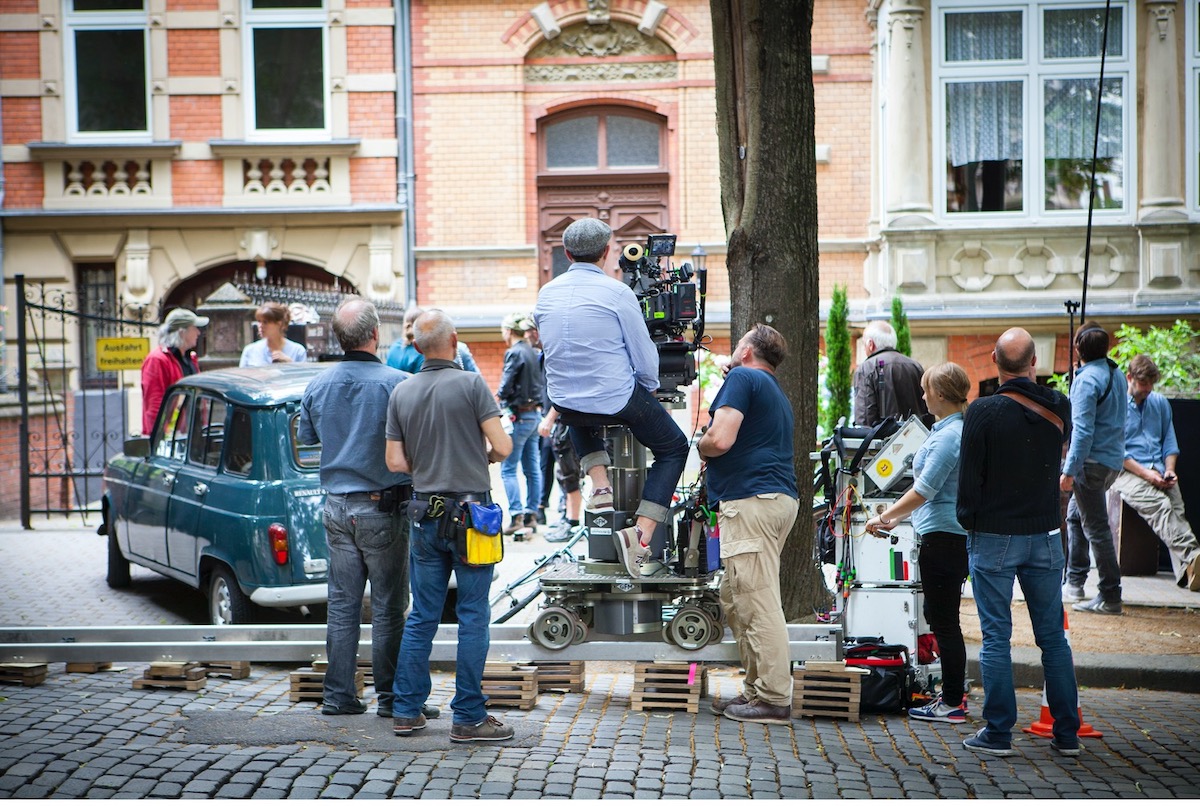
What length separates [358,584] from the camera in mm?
6398

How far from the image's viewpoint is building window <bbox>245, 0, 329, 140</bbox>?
17625 millimetres

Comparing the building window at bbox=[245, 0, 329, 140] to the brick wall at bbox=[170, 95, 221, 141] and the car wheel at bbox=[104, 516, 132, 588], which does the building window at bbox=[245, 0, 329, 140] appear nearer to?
the brick wall at bbox=[170, 95, 221, 141]

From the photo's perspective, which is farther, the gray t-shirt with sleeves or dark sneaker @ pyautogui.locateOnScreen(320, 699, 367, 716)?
dark sneaker @ pyautogui.locateOnScreen(320, 699, 367, 716)

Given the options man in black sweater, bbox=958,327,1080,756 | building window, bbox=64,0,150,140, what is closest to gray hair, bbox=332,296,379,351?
man in black sweater, bbox=958,327,1080,756

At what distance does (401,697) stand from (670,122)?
12.8m

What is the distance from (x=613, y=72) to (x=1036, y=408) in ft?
41.6

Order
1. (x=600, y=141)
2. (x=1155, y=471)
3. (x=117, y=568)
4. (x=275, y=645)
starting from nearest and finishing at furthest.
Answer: (x=275, y=645)
(x=1155, y=471)
(x=117, y=568)
(x=600, y=141)

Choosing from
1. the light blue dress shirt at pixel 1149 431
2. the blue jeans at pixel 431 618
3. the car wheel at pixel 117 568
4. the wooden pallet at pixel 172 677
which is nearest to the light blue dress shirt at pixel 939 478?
the blue jeans at pixel 431 618

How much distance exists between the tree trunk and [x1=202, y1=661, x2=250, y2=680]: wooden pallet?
10.6 ft

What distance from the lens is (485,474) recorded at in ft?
20.2

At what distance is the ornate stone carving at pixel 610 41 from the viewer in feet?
57.3

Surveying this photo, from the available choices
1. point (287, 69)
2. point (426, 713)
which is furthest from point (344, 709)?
point (287, 69)

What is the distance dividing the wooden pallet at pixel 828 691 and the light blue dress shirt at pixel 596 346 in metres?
1.71

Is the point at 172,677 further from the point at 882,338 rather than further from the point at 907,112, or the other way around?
the point at 907,112
